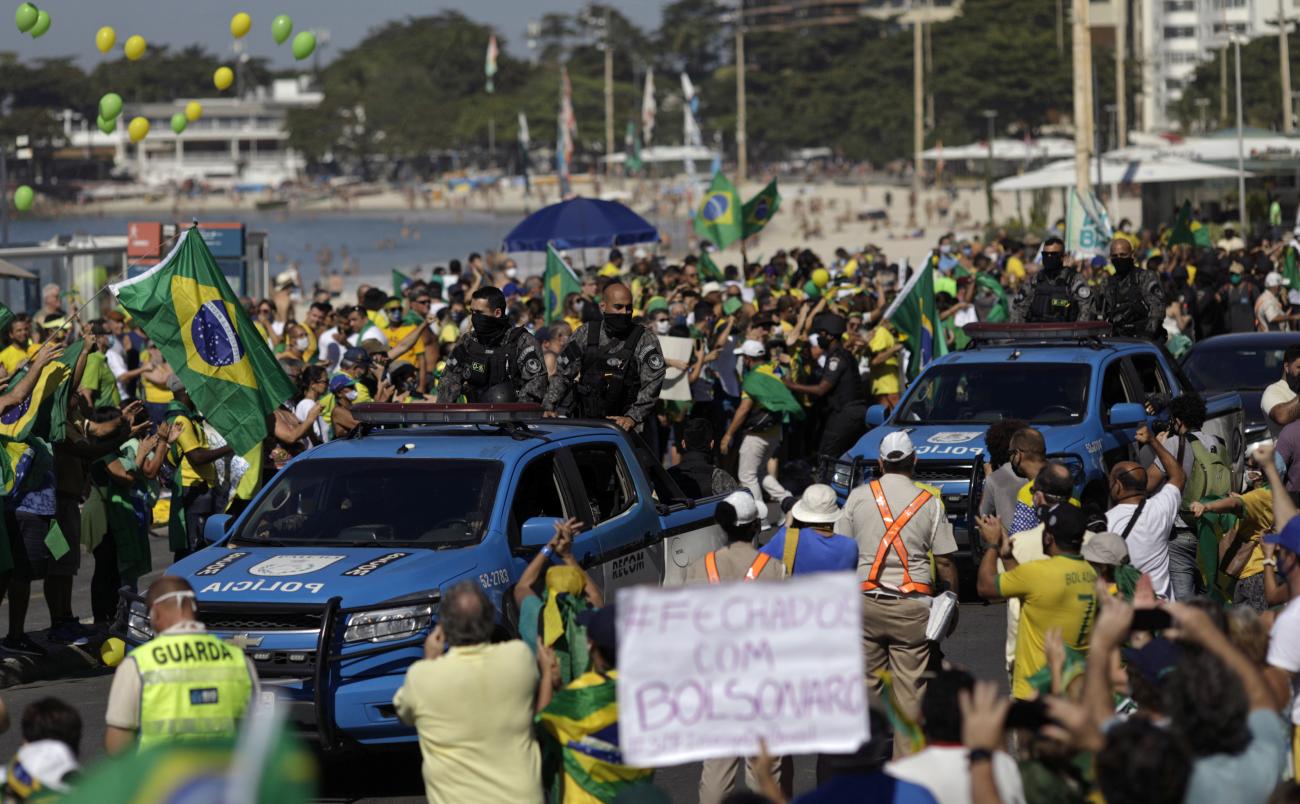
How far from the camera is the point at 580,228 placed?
23.7 metres

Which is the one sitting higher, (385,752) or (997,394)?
(997,394)

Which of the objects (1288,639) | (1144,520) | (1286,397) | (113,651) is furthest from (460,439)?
(1286,397)

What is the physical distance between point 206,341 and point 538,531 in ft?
12.2

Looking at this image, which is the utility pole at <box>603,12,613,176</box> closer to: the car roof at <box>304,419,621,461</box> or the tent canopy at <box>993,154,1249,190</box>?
the tent canopy at <box>993,154,1249,190</box>

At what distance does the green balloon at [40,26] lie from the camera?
1003 inches

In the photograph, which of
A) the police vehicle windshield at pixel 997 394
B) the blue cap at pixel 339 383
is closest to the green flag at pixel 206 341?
the blue cap at pixel 339 383

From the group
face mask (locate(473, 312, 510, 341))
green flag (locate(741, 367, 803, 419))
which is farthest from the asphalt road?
green flag (locate(741, 367, 803, 419))

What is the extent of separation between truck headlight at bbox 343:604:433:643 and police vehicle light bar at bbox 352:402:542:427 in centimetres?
173

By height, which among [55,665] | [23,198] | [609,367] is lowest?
[55,665]

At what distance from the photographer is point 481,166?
607 feet

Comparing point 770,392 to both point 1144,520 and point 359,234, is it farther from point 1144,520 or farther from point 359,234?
point 359,234

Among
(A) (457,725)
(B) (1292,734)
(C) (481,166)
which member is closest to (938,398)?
(B) (1292,734)

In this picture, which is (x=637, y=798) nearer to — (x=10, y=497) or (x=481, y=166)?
(x=10, y=497)

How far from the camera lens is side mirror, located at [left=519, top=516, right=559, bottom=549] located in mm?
9344
